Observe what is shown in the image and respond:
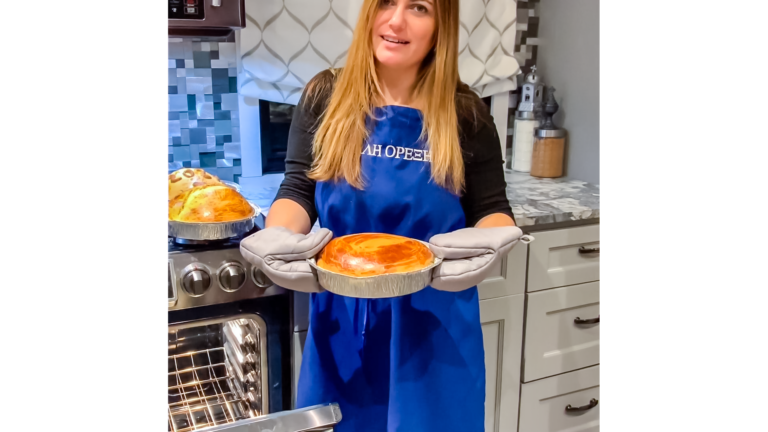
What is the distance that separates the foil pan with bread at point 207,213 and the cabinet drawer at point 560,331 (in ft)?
2.54

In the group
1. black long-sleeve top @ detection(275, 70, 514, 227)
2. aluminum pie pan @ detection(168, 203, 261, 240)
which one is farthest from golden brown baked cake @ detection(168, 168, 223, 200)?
black long-sleeve top @ detection(275, 70, 514, 227)

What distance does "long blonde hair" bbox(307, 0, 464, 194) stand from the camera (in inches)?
36.8

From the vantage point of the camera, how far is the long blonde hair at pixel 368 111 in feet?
3.06

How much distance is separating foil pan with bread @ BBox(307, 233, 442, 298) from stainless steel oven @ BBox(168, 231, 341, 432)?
28cm

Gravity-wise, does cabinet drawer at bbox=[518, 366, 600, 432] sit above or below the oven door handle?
below

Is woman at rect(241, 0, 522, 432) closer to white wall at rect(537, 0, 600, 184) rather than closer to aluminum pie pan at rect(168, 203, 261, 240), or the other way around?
aluminum pie pan at rect(168, 203, 261, 240)

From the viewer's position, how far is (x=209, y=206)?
39.9 inches

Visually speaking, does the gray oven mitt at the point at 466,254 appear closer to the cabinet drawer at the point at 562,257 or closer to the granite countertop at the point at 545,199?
the granite countertop at the point at 545,199

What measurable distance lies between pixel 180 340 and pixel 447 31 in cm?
86

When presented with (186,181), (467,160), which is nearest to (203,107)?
(186,181)

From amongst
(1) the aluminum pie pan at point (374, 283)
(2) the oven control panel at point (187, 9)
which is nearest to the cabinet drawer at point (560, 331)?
(1) the aluminum pie pan at point (374, 283)

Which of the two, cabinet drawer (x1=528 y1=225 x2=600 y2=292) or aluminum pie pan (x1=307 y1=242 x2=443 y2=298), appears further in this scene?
cabinet drawer (x1=528 y1=225 x2=600 y2=292)

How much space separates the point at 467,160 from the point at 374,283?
0.36 m

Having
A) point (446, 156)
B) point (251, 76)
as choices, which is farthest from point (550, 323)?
point (251, 76)
